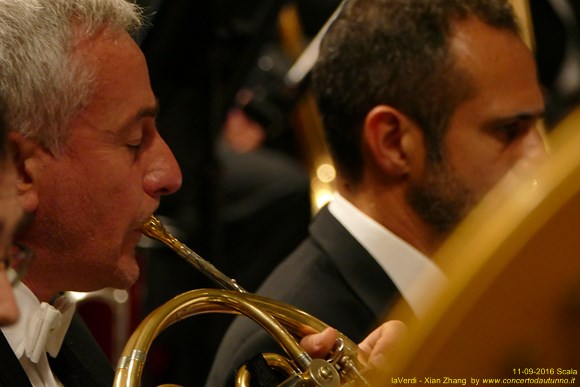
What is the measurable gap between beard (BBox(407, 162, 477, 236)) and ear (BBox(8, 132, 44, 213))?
73 cm

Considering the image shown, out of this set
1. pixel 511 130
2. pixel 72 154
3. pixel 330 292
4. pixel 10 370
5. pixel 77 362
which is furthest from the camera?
pixel 511 130

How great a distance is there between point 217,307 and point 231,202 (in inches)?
85.9

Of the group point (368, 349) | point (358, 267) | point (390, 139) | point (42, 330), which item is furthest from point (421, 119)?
point (42, 330)

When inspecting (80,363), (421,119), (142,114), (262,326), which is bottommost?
(80,363)

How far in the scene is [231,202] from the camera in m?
3.67

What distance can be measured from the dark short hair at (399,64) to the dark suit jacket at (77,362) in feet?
1.84

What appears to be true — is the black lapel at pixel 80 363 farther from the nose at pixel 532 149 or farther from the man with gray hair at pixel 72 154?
the nose at pixel 532 149

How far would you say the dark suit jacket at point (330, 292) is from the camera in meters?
1.70

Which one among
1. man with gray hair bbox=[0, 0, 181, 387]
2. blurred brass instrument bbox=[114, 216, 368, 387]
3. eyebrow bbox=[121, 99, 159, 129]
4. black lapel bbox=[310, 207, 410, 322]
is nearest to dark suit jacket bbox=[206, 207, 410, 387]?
black lapel bbox=[310, 207, 410, 322]

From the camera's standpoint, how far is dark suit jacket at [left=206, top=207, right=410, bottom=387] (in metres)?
1.70

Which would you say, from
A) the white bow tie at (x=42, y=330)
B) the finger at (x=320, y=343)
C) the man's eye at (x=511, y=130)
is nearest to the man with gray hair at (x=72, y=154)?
the white bow tie at (x=42, y=330)

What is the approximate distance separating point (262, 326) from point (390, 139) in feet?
1.81

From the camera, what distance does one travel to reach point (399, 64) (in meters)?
1.94

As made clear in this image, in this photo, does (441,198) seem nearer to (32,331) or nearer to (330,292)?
(330,292)
